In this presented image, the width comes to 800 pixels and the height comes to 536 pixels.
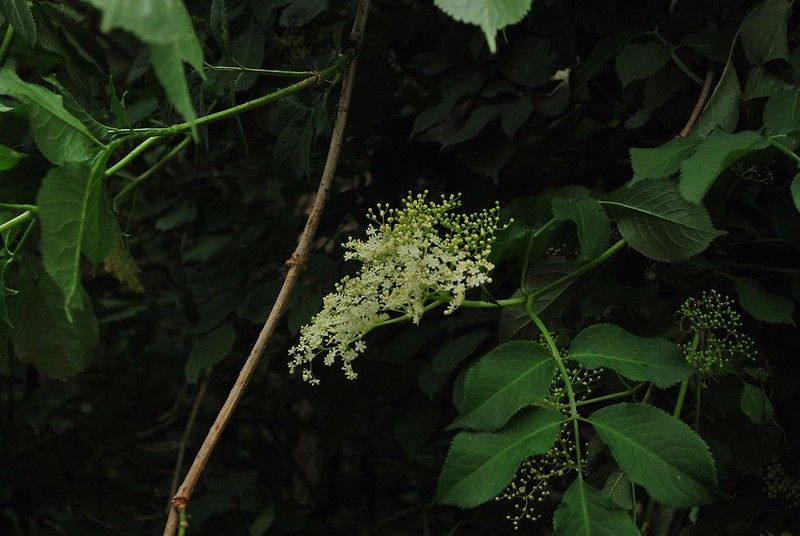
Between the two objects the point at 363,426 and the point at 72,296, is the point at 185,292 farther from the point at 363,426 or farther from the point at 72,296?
the point at 72,296

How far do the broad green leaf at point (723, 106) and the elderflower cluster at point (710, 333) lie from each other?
212 millimetres

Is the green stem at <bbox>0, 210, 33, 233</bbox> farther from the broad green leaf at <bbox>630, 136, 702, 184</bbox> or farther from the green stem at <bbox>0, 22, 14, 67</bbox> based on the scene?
the broad green leaf at <bbox>630, 136, 702, 184</bbox>

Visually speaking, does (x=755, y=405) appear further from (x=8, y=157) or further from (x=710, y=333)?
(x=8, y=157)

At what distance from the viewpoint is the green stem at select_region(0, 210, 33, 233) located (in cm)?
105

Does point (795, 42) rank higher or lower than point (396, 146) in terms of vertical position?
higher

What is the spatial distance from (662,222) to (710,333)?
17cm

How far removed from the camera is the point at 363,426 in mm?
2326

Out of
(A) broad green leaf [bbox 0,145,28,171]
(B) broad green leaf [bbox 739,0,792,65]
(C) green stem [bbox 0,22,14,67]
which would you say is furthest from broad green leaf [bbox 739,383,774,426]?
(C) green stem [bbox 0,22,14,67]

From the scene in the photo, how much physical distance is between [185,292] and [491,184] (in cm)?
64

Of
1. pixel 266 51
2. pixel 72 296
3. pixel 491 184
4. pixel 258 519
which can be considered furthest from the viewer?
pixel 258 519

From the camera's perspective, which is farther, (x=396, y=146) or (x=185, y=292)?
(x=185, y=292)

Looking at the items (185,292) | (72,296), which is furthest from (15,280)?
(72,296)

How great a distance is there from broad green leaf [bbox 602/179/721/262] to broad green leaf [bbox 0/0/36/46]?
81cm

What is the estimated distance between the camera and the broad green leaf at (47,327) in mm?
1271
